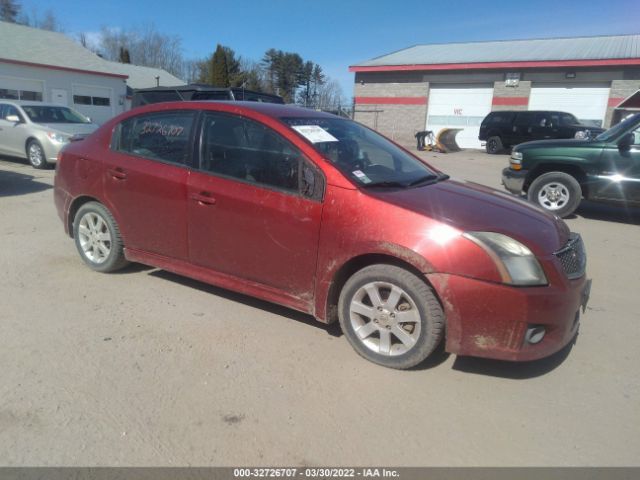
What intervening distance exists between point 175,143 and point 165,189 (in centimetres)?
40

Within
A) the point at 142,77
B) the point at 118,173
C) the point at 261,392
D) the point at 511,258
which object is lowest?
the point at 261,392

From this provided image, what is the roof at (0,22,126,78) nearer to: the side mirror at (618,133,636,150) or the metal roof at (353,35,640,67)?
the metal roof at (353,35,640,67)

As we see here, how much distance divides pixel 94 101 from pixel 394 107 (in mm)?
18257

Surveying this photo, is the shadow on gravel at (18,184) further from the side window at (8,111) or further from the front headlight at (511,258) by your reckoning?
the front headlight at (511,258)

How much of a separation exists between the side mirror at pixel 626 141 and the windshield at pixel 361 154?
464 cm

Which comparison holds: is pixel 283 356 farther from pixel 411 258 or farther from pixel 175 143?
pixel 175 143

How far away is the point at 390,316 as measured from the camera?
3.00 meters

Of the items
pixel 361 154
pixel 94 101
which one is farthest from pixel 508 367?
pixel 94 101

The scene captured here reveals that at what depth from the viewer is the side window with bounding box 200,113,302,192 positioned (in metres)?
3.30

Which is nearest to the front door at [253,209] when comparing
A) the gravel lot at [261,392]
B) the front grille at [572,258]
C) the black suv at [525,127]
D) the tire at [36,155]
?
the gravel lot at [261,392]

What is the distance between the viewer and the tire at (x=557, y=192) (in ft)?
24.4

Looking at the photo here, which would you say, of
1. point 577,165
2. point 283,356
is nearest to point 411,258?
point 283,356

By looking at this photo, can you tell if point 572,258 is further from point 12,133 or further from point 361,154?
point 12,133

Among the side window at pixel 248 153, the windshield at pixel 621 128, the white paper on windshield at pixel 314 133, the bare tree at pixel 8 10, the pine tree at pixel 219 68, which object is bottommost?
the side window at pixel 248 153
